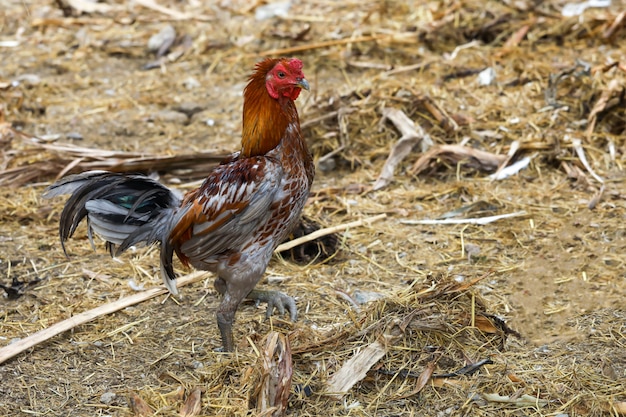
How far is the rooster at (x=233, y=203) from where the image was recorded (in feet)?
12.9

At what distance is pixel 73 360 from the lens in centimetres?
414

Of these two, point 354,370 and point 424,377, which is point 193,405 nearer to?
point 354,370

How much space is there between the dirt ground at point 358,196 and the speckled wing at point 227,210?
0.55m

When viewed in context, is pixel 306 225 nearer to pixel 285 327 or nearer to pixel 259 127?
A: pixel 285 327

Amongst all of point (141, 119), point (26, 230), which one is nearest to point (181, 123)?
point (141, 119)

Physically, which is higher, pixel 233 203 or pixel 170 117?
pixel 233 203

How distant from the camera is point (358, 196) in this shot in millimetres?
5938

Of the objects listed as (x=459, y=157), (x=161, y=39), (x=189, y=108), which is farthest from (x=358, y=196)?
(x=161, y=39)

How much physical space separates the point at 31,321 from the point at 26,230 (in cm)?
120

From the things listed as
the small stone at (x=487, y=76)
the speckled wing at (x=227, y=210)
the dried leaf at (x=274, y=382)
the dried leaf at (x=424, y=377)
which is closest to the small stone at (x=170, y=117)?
A: the small stone at (x=487, y=76)

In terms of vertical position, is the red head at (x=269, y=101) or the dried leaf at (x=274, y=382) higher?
the red head at (x=269, y=101)

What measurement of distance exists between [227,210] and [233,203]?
0.05 meters


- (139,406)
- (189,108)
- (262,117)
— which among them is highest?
(262,117)

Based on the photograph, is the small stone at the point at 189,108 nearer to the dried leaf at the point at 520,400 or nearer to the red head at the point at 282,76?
the red head at the point at 282,76
